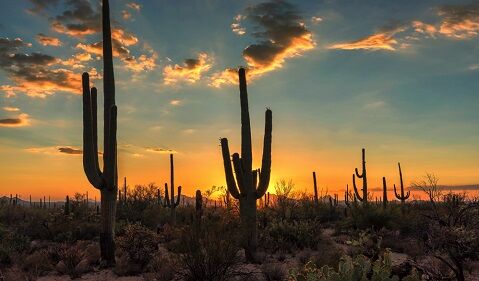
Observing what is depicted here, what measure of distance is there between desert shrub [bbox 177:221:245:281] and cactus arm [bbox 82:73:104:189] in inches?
178

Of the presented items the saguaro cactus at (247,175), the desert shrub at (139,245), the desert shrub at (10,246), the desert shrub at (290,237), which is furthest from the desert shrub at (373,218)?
the desert shrub at (10,246)

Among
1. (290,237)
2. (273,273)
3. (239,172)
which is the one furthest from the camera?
(290,237)

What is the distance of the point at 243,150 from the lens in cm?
1633

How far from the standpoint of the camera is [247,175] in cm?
1603

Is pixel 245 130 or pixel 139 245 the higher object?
pixel 245 130

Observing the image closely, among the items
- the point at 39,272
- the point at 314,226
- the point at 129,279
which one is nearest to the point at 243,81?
the point at 314,226

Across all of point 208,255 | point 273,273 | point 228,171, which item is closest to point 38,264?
point 208,255

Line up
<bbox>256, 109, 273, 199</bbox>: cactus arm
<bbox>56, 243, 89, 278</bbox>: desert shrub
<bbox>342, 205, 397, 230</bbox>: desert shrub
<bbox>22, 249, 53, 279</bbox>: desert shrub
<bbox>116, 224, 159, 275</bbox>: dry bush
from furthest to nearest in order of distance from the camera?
<bbox>342, 205, 397, 230</bbox>: desert shrub
<bbox>256, 109, 273, 199</bbox>: cactus arm
<bbox>116, 224, 159, 275</bbox>: dry bush
<bbox>22, 249, 53, 279</bbox>: desert shrub
<bbox>56, 243, 89, 278</bbox>: desert shrub

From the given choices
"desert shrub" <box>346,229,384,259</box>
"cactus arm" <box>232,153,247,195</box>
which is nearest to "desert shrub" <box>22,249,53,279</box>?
"cactus arm" <box>232,153,247,195</box>

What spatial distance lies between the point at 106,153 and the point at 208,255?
18.6 ft

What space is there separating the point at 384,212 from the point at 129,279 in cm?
1277

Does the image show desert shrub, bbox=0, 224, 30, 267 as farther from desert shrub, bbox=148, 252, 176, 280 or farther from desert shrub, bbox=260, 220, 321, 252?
desert shrub, bbox=260, 220, 321, 252

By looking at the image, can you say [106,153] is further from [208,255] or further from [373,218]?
[373,218]

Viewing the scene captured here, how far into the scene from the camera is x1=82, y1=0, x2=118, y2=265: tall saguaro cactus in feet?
48.8
